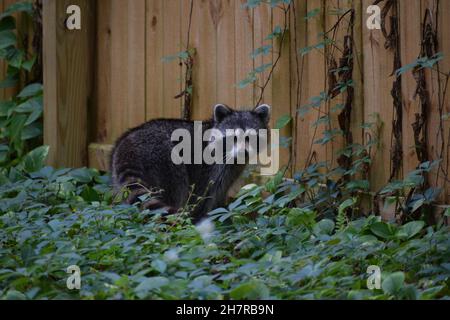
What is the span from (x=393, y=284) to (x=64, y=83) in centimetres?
524

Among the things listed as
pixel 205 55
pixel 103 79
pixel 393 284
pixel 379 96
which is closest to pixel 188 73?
pixel 205 55

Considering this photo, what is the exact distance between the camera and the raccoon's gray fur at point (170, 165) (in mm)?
6738

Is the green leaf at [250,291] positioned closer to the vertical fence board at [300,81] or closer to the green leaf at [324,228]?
the green leaf at [324,228]

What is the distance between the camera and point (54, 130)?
825 cm

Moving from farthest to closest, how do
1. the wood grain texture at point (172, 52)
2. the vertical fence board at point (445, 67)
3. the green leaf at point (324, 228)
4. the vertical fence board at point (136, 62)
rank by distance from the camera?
the vertical fence board at point (136, 62), the wood grain texture at point (172, 52), the vertical fence board at point (445, 67), the green leaf at point (324, 228)

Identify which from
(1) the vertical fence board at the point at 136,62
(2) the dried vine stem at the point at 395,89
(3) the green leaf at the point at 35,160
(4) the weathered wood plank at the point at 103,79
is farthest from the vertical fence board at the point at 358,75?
(3) the green leaf at the point at 35,160

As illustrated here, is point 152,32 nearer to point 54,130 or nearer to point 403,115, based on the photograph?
point 54,130

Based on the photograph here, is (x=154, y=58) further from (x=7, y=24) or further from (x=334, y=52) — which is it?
(x=334, y=52)

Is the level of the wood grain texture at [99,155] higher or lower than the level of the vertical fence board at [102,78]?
lower

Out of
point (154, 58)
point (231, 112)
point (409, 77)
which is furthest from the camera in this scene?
point (154, 58)

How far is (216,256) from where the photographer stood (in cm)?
437

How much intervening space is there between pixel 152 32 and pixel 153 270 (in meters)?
4.07
